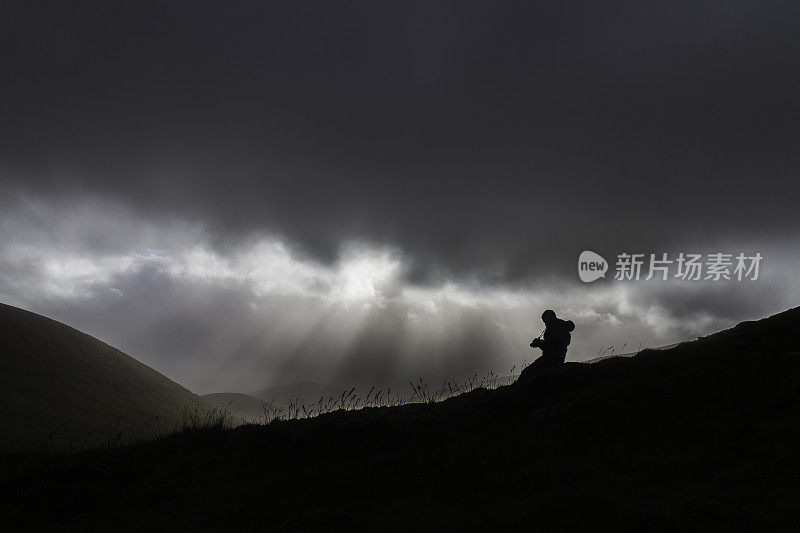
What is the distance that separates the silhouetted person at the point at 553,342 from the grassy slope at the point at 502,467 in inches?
300

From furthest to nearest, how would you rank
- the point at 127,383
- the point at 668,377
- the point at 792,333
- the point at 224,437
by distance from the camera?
the point at 127,383 < the point at 792,333 < the point at 668,377 < the point at 224,437

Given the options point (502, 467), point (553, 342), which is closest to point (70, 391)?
point (553, 342)

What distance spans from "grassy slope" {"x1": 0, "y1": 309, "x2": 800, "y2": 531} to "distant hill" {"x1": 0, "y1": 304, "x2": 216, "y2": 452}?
1778 centimetres

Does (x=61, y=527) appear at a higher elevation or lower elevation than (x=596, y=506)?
lower

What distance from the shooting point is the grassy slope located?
266 inches

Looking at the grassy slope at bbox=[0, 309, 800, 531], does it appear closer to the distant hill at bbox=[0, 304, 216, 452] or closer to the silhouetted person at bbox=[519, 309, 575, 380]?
the silhouetted person at bbox=[519, 309, 575, 380]

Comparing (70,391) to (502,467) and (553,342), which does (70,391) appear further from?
(502,467)

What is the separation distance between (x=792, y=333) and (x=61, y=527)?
2370 centimetres

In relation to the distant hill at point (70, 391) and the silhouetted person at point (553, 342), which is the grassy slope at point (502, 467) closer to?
the silhouetted person at point (553, 342)

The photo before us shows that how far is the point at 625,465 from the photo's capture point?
350 inches

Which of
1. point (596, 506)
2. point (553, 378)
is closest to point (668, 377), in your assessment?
point (553, 378)

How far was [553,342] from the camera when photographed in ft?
78.4

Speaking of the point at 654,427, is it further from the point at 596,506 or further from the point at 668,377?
the point at 596,506

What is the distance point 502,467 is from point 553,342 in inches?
639
